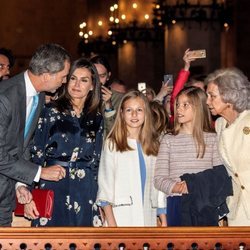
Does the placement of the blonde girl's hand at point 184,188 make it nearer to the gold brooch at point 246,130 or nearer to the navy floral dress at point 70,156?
the gold brooch at point 246,130

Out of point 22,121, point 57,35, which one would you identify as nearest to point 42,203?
point 22,121

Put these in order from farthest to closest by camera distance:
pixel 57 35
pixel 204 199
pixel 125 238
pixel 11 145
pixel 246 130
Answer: pixel 57 35, pixel 204 199, pixel 246 130, pixel 11 145, pixel 125 238

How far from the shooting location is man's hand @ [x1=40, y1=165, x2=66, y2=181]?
23.7ft

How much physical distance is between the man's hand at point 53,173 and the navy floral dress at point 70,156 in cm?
39

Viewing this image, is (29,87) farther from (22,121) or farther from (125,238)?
(125,238)

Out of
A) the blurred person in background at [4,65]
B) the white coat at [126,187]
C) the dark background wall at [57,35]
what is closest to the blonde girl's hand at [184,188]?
the white coat at [126,187]

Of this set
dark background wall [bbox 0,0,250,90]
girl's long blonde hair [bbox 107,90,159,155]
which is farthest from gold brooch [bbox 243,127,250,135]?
dark background wall [bbox 0,0,250,90]

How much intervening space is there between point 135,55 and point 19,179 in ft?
75.2

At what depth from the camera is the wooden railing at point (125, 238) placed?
5.87 meters

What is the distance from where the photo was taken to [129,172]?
7922 millimetres

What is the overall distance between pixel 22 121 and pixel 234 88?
5.46ft

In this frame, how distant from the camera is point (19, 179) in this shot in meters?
7.01

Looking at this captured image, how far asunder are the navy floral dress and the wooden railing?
1838 mm

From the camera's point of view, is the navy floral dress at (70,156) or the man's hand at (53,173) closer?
the man's hand at (53,173)
